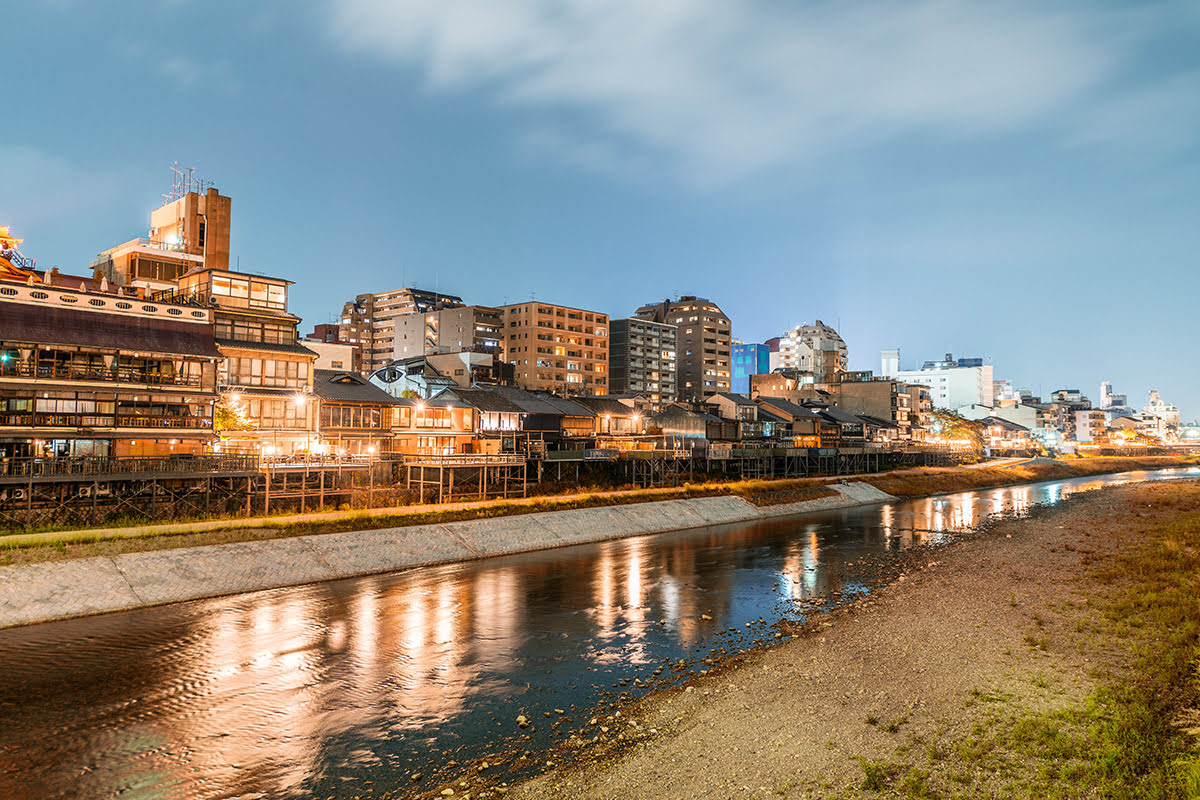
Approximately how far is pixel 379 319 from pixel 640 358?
57.8 metres

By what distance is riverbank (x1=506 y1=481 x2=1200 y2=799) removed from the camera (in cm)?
1271

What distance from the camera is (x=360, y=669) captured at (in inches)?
822

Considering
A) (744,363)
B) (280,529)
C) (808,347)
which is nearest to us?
(280,529)

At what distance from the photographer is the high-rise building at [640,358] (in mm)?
131000

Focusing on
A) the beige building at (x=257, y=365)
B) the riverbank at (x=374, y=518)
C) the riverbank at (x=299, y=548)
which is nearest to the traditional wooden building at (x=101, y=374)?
the beige building at (x=257, y=365)

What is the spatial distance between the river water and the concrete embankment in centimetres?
102

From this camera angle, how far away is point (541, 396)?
236 ft

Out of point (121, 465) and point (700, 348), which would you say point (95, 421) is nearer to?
point (121, 465)

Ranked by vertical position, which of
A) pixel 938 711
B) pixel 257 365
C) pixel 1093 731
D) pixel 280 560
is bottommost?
pixel 938 711

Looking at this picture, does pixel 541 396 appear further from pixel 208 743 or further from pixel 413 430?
pixel 208 743

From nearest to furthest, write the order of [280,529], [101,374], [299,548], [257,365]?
[299,548]
[280,529]
[101,374]
[257,365]

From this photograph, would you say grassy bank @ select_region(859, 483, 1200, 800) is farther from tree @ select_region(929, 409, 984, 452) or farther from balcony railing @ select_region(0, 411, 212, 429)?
tree @ select_region(929, 409, 984, 452)

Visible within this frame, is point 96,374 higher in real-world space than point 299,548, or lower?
higher

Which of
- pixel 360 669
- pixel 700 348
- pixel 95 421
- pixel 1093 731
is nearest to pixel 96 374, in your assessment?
pixel 95 421
